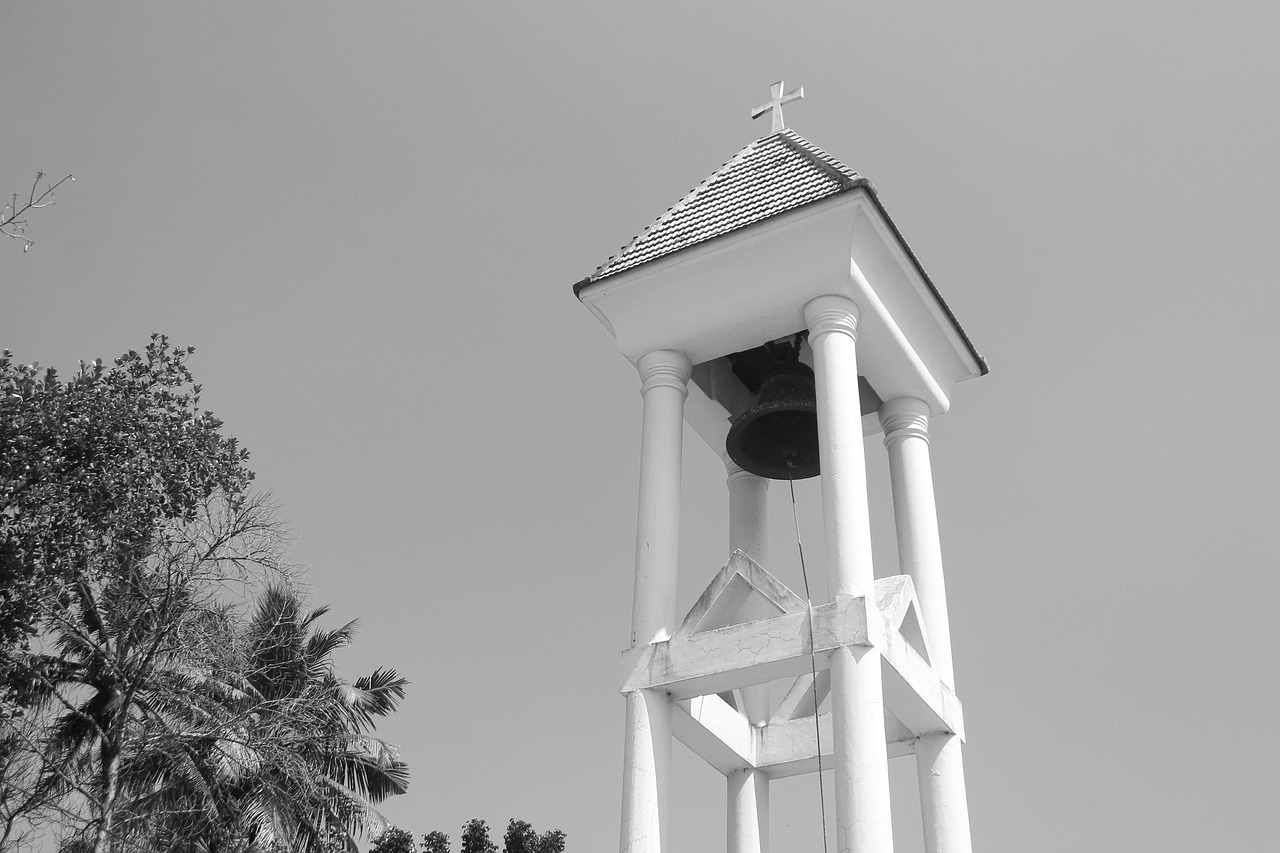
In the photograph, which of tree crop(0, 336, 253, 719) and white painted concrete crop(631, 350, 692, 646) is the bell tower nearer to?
white painted concrete crop(631, 350, 692, 646)

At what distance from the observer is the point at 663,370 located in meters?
13.2

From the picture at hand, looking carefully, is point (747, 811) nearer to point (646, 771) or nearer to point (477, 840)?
point (646, 771)

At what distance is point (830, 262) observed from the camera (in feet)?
40.9

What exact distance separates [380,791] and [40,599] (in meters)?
11.8

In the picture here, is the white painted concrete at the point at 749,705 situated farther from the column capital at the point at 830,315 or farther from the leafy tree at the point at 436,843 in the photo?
the leafy tree at the point at 436,843

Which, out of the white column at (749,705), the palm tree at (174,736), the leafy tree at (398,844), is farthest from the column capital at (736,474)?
the leafy tree at (398,844)

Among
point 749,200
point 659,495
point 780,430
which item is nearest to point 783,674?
point 659,495

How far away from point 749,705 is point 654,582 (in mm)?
2160

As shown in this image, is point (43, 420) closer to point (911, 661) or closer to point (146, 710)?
point (146, 710)

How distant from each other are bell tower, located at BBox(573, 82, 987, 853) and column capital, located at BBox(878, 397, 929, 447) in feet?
0.07

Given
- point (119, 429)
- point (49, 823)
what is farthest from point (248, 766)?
point (119, 429)

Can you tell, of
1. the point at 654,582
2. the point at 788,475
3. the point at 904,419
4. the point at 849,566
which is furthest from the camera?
the point at 788,475

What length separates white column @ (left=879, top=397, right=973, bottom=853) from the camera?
11.6m

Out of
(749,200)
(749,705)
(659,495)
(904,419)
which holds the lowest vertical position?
(749,705)
